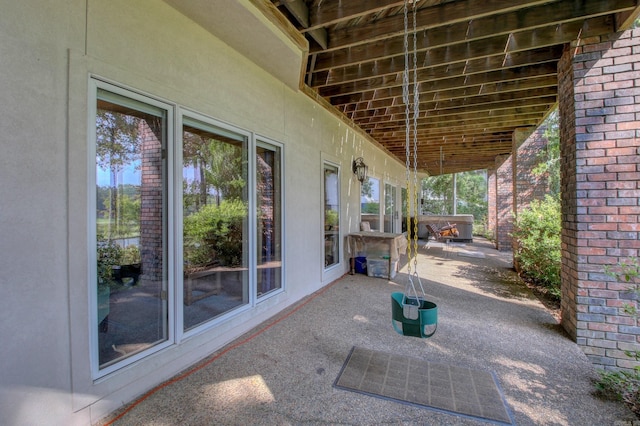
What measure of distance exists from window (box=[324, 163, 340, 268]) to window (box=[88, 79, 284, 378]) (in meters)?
2.07

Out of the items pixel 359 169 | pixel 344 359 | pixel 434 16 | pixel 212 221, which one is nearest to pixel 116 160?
pixel 212 221

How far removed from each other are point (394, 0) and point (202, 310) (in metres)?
3.29

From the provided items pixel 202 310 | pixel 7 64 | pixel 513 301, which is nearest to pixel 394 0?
pixel 7 64

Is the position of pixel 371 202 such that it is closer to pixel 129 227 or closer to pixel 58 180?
pixel 129 227

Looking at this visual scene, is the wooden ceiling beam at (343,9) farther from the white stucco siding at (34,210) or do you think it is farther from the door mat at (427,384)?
the door mat at (427,384)

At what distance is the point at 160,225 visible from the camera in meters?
2.31

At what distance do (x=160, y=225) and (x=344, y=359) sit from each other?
6.56 ft

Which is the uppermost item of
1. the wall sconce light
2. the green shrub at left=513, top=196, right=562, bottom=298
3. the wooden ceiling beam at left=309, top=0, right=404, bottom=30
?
the wooden ceiling beam at left=309, top=0, right=404, bottom=30

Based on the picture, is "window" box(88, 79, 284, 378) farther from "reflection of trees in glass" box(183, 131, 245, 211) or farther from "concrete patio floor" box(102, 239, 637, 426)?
"concrete patio floor" box(102, 239, 637, 426)

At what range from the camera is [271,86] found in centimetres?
357

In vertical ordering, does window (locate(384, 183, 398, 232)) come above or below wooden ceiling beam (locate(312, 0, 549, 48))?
below

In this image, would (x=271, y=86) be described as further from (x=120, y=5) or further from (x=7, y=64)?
(x=7, y=64)

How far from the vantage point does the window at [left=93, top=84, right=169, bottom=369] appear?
77.0 inches

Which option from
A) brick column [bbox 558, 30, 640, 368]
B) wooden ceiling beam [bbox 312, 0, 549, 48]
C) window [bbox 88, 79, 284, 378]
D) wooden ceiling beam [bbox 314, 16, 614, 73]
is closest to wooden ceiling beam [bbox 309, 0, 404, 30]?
wooden ceiling beam [bbox 312, 0, 549, 48]
